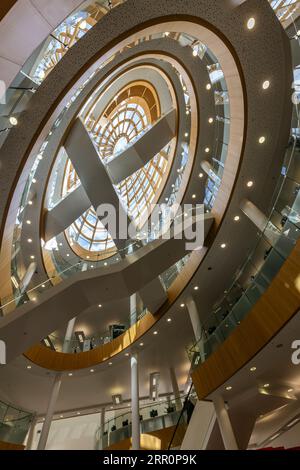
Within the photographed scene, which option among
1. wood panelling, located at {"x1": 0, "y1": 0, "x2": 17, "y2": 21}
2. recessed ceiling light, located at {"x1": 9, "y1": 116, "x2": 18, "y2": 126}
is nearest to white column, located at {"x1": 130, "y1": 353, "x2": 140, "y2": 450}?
recessed ceiling light, located at {"x1": 9, "y1": 116, "x2": 18, "y2": 126}

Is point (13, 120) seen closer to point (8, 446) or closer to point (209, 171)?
point (209, 171)

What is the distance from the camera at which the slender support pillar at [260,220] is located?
7965mm

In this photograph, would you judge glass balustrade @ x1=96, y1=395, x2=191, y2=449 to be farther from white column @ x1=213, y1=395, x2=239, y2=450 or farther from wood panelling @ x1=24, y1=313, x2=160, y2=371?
white column @ x1=213, y1=395, x2=239, y2=450

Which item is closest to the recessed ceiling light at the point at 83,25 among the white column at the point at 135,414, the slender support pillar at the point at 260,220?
the slender support pillar at the point at 260,220

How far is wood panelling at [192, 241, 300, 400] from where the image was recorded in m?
6.31

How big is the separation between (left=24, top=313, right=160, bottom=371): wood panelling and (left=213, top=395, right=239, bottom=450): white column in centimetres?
447

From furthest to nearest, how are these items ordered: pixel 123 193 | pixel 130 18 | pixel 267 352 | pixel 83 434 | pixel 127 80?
pixel 123 193 → pixel 127 80 → pixel 83 434 → pixel 130 18 → pixel 267 352

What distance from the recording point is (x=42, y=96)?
7750 mm

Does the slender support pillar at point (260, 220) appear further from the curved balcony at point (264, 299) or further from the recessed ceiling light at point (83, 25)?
the recessed ceiling light at point (83, 25)

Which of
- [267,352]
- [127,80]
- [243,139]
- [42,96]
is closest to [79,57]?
[42,96]

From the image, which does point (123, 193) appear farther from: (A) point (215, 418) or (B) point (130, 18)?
(A) point (215, 418)

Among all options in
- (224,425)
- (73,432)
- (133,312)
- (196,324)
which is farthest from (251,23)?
(73,432)

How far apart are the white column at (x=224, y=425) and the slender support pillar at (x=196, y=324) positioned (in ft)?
4.10

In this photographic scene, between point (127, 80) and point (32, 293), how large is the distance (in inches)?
623
